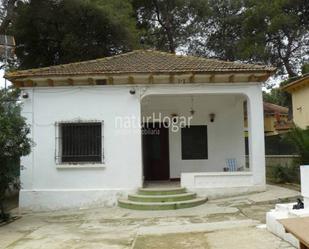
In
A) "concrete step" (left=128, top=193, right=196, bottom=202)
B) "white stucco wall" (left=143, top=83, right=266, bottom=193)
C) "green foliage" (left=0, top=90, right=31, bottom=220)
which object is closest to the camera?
"green foliage" (left=0, top=90, right=31, bottom=220)

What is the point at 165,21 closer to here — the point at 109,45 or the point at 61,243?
the point at 109,45

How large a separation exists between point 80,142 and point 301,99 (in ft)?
41.8

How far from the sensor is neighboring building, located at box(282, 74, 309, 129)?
21.5 metres

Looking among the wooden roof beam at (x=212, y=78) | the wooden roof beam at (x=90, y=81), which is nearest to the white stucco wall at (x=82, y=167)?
the wooden roof beam at (x=90, y=81)

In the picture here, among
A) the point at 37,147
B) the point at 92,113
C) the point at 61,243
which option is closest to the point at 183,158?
the point at 92,113

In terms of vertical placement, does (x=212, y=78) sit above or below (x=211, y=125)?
above

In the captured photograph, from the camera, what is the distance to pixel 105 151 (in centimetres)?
1442

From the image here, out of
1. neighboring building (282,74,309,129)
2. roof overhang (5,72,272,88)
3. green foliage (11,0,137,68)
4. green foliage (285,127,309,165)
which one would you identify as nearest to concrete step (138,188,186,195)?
roof overhang (5,72,272,88)

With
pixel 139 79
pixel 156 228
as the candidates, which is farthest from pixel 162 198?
pixel 139 79

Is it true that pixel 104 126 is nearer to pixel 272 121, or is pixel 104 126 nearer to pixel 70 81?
pixel 70 81

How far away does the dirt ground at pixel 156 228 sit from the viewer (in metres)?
8.44

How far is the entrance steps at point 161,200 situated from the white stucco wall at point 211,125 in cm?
279

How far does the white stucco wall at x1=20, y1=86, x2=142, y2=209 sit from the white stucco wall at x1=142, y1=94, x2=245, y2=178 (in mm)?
2451

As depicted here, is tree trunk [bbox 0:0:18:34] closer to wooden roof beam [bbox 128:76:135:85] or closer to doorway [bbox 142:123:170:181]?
doorway [bbox 142:123:170:181]
